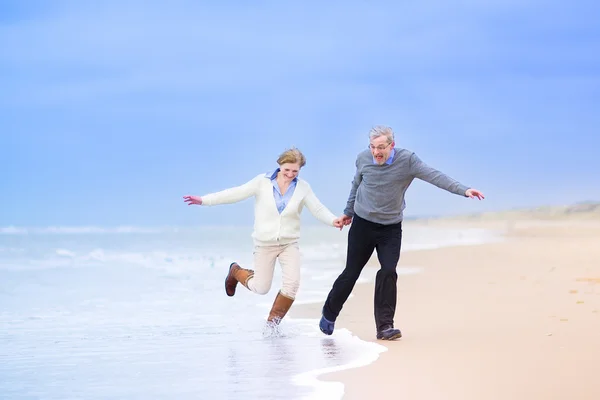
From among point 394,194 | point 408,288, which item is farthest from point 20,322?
point 408,288

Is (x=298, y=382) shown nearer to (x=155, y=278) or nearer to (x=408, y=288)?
(x=408, y=288)

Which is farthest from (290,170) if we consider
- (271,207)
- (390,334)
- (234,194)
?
(390,334)

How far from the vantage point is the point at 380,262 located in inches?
294

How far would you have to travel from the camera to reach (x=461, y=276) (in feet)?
44.2

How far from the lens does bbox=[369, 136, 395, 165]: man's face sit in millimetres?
7133

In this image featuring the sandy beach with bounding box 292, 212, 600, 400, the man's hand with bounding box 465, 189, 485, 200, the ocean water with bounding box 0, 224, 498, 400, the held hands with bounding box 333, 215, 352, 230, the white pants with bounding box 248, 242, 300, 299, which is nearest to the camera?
the sandy beach with bounding box 292, 212, 600, 400

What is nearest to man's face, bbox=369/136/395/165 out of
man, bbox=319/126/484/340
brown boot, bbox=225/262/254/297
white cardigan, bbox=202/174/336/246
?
man, bbox=319/126/484/340

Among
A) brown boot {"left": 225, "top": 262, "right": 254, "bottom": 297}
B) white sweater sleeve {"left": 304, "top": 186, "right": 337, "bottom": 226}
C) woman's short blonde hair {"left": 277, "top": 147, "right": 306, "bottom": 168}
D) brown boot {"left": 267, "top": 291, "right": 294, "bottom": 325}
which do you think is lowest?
brown boot {"left": 267, "top": 291, "right": 294, "bottom": 325}

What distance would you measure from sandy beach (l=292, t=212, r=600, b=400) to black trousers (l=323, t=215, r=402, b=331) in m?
0.28


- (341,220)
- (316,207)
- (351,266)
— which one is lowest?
(351,266)

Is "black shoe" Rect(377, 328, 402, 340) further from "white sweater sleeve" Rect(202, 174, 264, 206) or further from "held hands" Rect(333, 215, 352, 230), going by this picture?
"white sweater sleeve" Rect(202, 174, 264, 206)

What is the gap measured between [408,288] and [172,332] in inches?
184

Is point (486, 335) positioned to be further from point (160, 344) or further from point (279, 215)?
point (160, 344)

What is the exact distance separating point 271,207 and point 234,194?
1.20 feet
